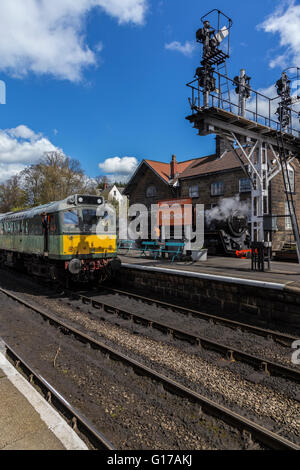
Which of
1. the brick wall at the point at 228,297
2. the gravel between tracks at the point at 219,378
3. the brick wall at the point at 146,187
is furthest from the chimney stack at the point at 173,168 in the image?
the gravel between tracks at the point at 219,378

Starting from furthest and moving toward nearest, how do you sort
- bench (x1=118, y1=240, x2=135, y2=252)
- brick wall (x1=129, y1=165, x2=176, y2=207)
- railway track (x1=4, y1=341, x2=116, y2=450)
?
brick wall (x1=129, y1=165, x2=176, y2=207)
bench (x1=118, y1=240, x2=135, y2=252)
railway track (x1=4, y1=341, x2=116, y2=450)

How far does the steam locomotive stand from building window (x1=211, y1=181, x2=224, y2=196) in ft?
12.6

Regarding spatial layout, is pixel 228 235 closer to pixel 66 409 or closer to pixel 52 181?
pixel 66 409

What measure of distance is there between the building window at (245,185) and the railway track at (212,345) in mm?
12202

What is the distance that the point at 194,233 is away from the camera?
1512 cm

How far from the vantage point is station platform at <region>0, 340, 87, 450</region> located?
9.31 feet

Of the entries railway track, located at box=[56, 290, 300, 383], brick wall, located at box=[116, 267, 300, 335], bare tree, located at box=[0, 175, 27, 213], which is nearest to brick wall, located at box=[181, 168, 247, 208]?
brick wall, located at box=[116, 267, 300, 335]

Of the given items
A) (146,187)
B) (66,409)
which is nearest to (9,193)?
(146,187)

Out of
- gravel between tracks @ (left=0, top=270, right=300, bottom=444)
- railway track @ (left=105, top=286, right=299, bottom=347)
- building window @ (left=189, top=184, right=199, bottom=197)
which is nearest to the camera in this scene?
gravel between tracks @ (left=0, top=270, right=300, bottom=444)

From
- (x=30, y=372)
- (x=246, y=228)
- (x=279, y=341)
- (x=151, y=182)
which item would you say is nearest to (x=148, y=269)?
(x=279, y=341)

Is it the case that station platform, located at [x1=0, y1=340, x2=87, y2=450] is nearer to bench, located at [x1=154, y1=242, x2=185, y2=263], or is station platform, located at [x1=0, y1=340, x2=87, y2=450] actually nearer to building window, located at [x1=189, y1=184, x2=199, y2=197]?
bench, located at [x1=154, y1=242, x2=185, y2=263]

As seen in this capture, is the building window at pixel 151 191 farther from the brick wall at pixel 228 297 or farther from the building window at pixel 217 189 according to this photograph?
the brick wall at pixel 228 297

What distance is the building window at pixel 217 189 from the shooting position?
19.4 meters
